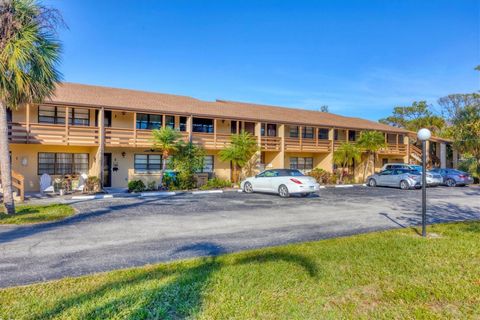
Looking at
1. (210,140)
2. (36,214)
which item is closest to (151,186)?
(210,140)

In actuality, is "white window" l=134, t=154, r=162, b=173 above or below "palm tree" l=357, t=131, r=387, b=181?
below

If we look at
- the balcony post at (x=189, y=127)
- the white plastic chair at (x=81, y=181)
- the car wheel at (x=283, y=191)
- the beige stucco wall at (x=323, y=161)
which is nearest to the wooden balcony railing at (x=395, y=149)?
the beige stucco wall at (x=323, y=161)

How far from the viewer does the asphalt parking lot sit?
5508mm

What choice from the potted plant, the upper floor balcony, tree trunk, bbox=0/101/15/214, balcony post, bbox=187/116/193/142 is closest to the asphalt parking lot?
tree trunk, bbox=0/101/15/214

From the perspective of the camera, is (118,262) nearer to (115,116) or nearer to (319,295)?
(319,295)

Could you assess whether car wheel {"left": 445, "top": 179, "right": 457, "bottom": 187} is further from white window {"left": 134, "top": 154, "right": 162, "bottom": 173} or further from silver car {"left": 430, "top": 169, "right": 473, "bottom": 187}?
white window {"left": 134, "top": 154, "right": 162, "bottom": 173}

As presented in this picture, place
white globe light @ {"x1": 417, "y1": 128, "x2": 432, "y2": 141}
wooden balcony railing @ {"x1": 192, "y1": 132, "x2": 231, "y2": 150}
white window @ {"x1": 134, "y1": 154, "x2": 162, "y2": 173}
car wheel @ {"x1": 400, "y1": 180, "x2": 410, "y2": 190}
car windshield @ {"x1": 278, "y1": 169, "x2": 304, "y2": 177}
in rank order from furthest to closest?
car wheel @ {"x1": 400, "y1": 180, "x2": 410, "y2": 190} < wooden balcony railing @ {"x1": 192, "y1": 132, "x2": 231, "y2": 150} < white window @ {"x1": 134, "y1": 154, "x2": 162, "y2": 173} < car windshield @ {"x1": 278, "y1": 169, "x2": 304, "y2": 177} < white globe light @ {"x1": 417, "y1": 128, "x2": 432, "y2": 141}

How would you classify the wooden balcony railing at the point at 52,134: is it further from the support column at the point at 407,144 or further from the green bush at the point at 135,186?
the support column at the point at 407,144

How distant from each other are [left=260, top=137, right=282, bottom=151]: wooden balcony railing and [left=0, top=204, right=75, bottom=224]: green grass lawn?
47.8ft

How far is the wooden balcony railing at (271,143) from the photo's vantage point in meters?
22.9

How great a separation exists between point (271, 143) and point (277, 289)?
19440 mm

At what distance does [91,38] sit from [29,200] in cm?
970

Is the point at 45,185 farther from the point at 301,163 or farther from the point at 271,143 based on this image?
the point at 301,163

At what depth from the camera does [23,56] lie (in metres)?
9.67
